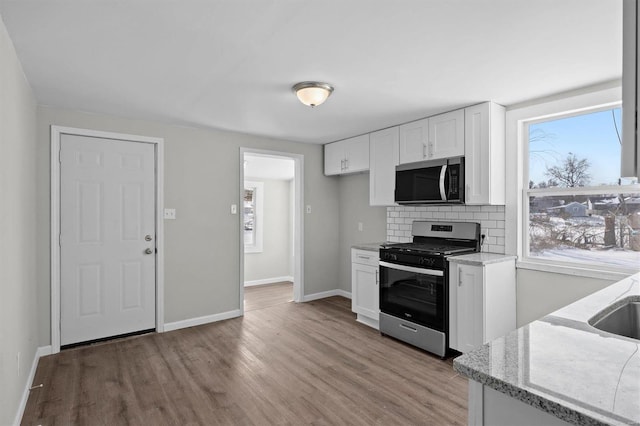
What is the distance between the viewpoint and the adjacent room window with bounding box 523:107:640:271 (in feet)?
8.75

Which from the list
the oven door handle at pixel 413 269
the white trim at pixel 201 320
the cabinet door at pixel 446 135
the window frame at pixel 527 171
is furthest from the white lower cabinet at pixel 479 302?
the white trim at pixel 201 320

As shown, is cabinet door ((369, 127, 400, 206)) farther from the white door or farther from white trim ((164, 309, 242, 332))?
the white door

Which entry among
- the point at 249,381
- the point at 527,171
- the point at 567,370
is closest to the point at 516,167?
the point at 527,171

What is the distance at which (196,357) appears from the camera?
10.3 feet

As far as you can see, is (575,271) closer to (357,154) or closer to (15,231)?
(357,154)

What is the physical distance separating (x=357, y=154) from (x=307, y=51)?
2.44m

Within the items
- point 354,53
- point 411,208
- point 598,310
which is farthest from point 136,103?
point 598,310

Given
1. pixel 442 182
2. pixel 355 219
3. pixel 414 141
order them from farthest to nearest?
1. pixel 355 219
2. pixel 414 141
3. pixel 442 182

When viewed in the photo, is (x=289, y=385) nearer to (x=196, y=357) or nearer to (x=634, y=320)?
(x=196, y=357)

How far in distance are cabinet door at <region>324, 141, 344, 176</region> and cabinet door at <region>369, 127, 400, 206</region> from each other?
58cm

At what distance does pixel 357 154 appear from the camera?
14.9 ft

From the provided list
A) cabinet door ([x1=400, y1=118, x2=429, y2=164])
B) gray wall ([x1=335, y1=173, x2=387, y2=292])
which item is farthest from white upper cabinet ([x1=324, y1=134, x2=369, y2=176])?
cabinet door ([x1=400, y1=118, x2=429, y2=164])

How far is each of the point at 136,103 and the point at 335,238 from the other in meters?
3.19

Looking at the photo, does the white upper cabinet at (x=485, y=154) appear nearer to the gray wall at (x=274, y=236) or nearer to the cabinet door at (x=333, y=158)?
the cabinet door at (x=333, y=158)
